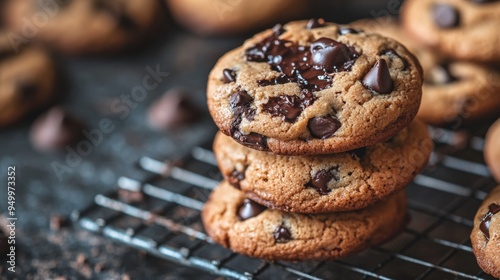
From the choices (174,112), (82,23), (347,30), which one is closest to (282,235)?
(347,30)

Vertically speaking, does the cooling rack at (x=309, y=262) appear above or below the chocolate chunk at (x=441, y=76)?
below

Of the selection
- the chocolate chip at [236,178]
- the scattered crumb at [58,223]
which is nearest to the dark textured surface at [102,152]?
the scattered crumb at [58,223]

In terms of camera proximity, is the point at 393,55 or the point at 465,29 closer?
the point at 393,55

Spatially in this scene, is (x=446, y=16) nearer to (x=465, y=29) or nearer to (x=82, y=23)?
(x=465, y=29)

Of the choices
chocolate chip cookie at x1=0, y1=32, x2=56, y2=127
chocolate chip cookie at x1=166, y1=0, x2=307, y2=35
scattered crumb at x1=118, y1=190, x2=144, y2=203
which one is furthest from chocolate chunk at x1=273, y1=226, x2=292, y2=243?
chocolate chip cookie at x1=166, y1=0, x2=307, y2=35

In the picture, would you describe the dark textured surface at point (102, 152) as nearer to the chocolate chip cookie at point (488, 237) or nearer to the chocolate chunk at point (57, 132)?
the chocolate chunk at point (57, 132)
